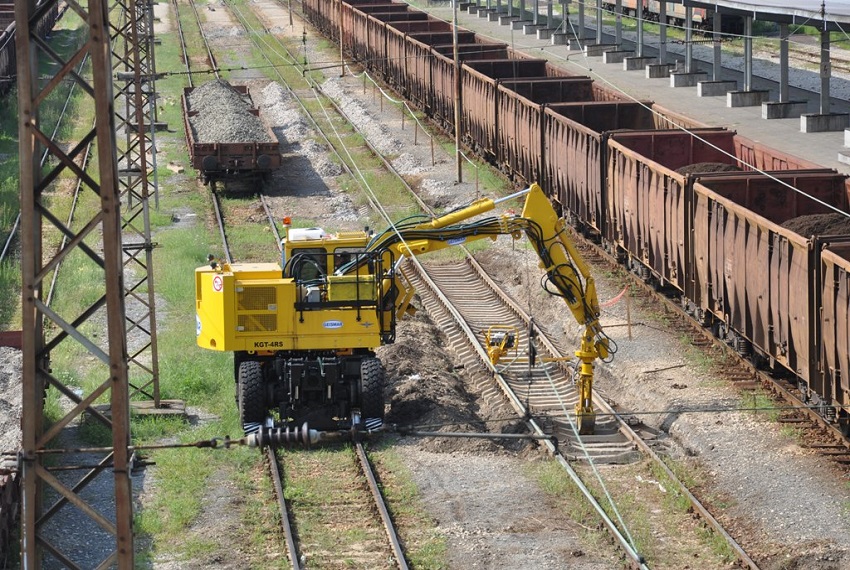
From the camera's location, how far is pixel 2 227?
33188 millimetres

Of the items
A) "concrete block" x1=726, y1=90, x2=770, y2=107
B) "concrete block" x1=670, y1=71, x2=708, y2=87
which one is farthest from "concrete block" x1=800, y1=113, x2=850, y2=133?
"concrete block" x1=670, y1=71, x2=708, y2=87

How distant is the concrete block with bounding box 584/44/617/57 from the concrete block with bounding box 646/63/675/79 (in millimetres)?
7161

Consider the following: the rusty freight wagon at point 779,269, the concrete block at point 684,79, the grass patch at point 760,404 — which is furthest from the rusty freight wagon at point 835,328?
the concrete block at point 684,79

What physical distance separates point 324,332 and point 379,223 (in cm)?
1426

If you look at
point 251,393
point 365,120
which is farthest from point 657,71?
point 251,393

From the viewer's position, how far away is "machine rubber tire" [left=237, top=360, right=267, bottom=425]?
1739cm

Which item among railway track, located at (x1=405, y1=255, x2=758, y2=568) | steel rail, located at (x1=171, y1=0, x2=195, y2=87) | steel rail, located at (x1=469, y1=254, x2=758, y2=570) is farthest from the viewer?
steel rail, located at (x1=171, y1=0, x2=195, y2=87)

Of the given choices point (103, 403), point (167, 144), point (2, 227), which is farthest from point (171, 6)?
point (103, 403)

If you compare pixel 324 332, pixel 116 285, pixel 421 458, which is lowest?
pixel 421 458

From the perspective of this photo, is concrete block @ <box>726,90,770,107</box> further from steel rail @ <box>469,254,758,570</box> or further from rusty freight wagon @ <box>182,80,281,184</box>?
steel rail @ <box>469,254,758,570</box>

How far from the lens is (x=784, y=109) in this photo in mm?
40094

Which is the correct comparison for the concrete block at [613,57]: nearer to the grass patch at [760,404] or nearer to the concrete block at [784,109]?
the concrete block at [784,109]

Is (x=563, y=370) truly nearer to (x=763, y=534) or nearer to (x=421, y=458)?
(x=421, y=458)

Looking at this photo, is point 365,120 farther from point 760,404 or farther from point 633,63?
point 760,404
